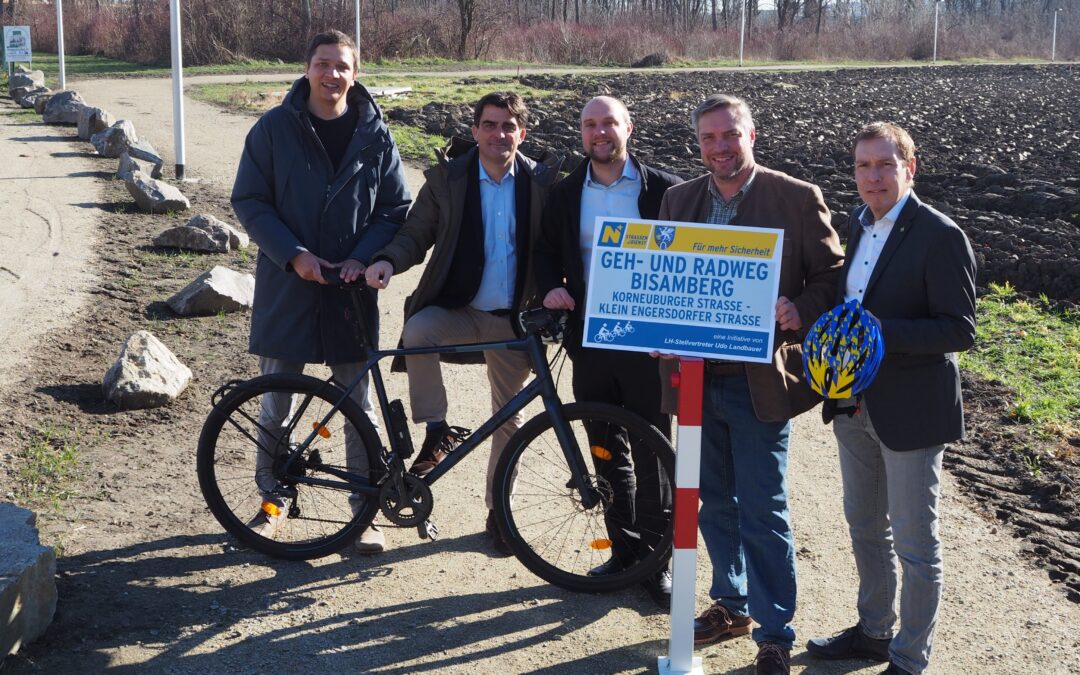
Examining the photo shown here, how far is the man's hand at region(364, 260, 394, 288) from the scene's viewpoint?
193 inches

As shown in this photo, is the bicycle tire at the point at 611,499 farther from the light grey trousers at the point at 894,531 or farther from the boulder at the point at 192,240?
the boulder at the point at 192,240

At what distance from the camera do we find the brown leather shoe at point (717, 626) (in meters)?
4.49

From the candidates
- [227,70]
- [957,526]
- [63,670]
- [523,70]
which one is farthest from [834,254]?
[523,70]

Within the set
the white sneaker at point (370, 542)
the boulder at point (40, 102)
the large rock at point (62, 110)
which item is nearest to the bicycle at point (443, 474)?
the white sneaker at point (370, 542)

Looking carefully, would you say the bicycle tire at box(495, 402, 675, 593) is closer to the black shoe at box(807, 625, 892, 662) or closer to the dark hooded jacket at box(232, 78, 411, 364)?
the black shoe at box(807, 625, 892, 662)

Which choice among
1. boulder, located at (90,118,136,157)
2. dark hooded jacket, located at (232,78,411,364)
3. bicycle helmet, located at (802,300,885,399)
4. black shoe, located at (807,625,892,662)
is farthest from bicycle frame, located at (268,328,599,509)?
boulder, located at (90,118,136,157)

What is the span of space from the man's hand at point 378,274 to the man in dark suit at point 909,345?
74.4 inches

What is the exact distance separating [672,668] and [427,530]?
148 cm

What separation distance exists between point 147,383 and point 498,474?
296cm

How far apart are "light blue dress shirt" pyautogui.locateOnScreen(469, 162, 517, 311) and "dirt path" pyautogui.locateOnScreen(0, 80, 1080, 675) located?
116 centimetres

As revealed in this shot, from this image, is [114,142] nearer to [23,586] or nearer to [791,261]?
[23,586]

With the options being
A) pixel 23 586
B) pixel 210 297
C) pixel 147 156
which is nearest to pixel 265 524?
pixel 23 586

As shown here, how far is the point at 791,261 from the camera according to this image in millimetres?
4215

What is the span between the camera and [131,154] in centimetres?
1583
